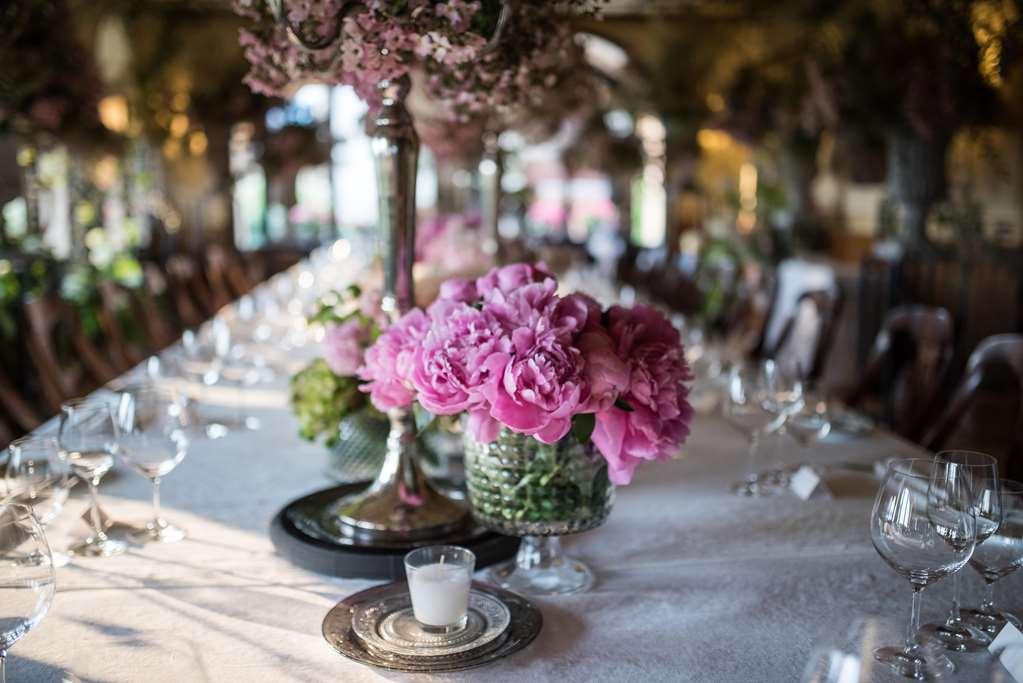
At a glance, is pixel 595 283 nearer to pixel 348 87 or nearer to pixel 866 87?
pixel 866 87

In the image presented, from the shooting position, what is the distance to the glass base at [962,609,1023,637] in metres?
1.39

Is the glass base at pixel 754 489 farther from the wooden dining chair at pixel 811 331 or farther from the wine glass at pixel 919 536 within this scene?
the wooden dining chair at pixel 811 331

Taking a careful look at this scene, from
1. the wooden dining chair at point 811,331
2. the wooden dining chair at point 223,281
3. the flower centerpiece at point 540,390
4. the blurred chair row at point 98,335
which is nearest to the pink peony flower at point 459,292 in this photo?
the flower centerpiece at point 540,390

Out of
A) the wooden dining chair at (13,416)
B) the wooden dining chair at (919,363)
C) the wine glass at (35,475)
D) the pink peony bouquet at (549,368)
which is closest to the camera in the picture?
the pink peony bouquet at (549,368)

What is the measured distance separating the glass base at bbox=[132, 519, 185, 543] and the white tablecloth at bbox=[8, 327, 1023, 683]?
27 millimetres

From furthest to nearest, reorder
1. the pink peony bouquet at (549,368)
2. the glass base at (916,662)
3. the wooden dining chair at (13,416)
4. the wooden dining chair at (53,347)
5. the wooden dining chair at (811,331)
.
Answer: the wooden dining chair at (811,331), the wooden dining chair at (53,347), the wooden dining chair at (13,416), the pink peony bouquet at (549,368), the glass base at (916,662)

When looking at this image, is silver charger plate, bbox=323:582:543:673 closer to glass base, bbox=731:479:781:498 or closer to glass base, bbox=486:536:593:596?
glass base, bbox=486:536:593:596

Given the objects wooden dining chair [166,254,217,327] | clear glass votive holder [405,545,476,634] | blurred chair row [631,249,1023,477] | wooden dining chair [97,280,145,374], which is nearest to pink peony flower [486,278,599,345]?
clear glass votive holder [405,545,476,634]

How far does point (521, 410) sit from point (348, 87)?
0.71 metres

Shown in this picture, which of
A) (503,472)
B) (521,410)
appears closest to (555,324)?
(521,410)

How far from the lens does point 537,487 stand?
1.48 m

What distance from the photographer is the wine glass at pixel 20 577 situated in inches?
42.8

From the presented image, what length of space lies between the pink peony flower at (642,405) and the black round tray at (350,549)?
0.30 m

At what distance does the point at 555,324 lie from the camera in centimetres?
137
